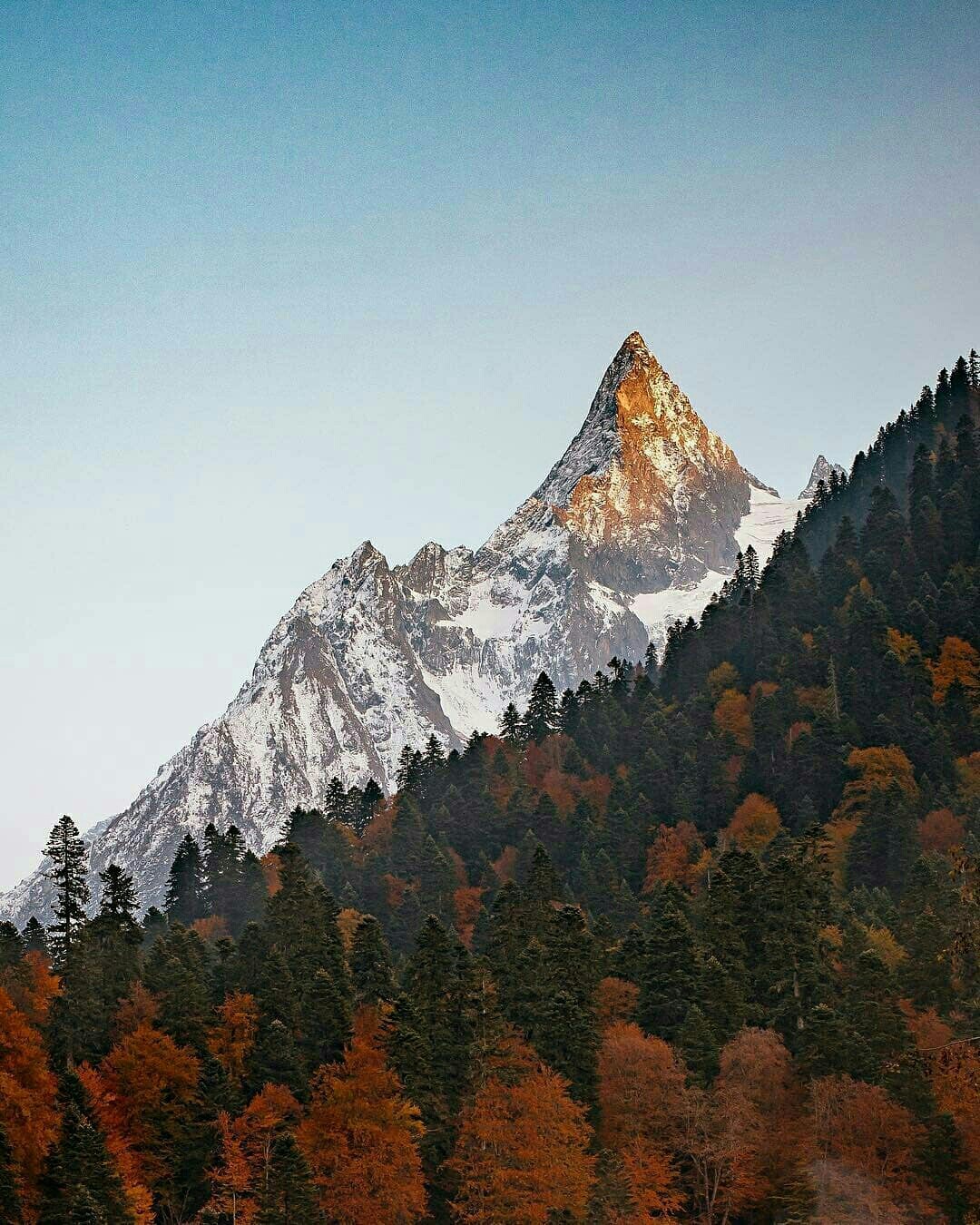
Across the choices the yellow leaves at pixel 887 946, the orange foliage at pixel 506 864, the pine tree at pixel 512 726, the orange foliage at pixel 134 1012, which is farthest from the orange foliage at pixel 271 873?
the yellow leaves at pixel 887 946

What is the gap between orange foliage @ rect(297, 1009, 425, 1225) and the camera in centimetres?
6191

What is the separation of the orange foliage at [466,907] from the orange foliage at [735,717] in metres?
29.9

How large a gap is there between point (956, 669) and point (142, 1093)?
88704 millimetres

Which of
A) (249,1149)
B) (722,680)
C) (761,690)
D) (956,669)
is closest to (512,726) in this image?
(722,680)

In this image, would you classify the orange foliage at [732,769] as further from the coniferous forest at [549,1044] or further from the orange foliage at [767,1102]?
the orange foliage at [767,1102]

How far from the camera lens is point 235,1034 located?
2960 inches

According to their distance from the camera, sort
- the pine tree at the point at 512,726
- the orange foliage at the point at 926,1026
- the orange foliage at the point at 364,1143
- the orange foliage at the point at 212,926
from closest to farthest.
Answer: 1. the orange foliage at the point at 364,1143
2. the orange foliage at the point at 926,1026
3. the orange foliage at the point at 212,926
4. the pine tree at the point at 512,726

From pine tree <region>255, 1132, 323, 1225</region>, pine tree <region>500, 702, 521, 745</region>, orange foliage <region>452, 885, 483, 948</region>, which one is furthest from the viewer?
pine tree <region>500, 702, 521, 745</region>

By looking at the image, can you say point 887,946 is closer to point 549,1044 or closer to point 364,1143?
point 549,1044

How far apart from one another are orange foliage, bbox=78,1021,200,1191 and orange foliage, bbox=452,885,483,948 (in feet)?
153

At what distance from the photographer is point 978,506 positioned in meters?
154

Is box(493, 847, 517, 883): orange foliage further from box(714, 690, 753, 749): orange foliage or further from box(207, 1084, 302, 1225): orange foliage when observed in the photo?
box(207, 1084, 302, 1225): orange foliage

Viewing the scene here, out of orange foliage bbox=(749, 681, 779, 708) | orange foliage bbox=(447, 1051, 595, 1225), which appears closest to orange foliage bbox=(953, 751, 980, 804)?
orange foliage bbox=(749, 681, 779, 708)

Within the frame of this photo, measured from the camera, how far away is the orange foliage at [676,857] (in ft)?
389
